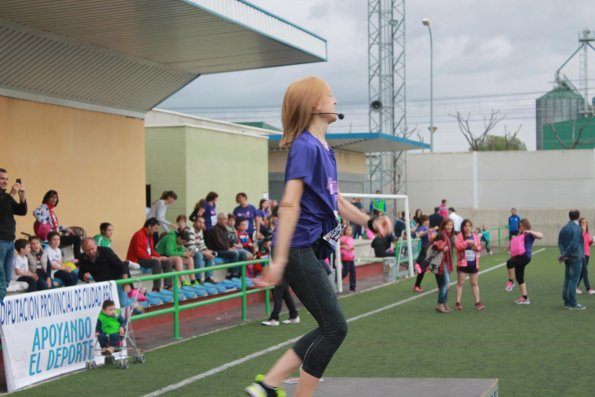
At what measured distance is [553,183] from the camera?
158 ft

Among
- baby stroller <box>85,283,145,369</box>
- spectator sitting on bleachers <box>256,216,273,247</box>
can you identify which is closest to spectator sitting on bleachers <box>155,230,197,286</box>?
spectator sitting on bleachers <box>256,216,273,247</box>

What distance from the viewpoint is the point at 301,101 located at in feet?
17.2

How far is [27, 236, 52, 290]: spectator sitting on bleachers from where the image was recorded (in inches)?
529

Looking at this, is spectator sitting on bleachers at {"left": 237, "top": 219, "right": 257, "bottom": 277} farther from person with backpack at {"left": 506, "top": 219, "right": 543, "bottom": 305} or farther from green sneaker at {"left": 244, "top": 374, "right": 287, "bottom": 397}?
green sneaker at {"left": 244, "top": 374, "right": 287, "bottom": 397}

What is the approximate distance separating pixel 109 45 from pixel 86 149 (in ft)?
8.36

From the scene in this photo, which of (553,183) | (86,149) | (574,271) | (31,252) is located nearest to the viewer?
(31,252)

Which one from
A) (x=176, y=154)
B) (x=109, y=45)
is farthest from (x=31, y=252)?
(x=176, y=154)

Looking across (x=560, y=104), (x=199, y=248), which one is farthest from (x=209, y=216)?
(x=560, y=104)

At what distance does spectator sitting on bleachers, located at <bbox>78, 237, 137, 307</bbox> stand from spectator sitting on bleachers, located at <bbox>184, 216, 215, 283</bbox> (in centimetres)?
384

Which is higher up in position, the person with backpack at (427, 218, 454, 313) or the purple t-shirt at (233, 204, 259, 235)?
the purple t-shirt at (233, 204, 259, 235)

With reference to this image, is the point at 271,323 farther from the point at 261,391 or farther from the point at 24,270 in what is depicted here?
the point at 261,391

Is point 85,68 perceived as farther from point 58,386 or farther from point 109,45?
point 58,386

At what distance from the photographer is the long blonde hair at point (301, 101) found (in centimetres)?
524

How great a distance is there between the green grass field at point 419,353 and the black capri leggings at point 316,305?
14.7 ft
